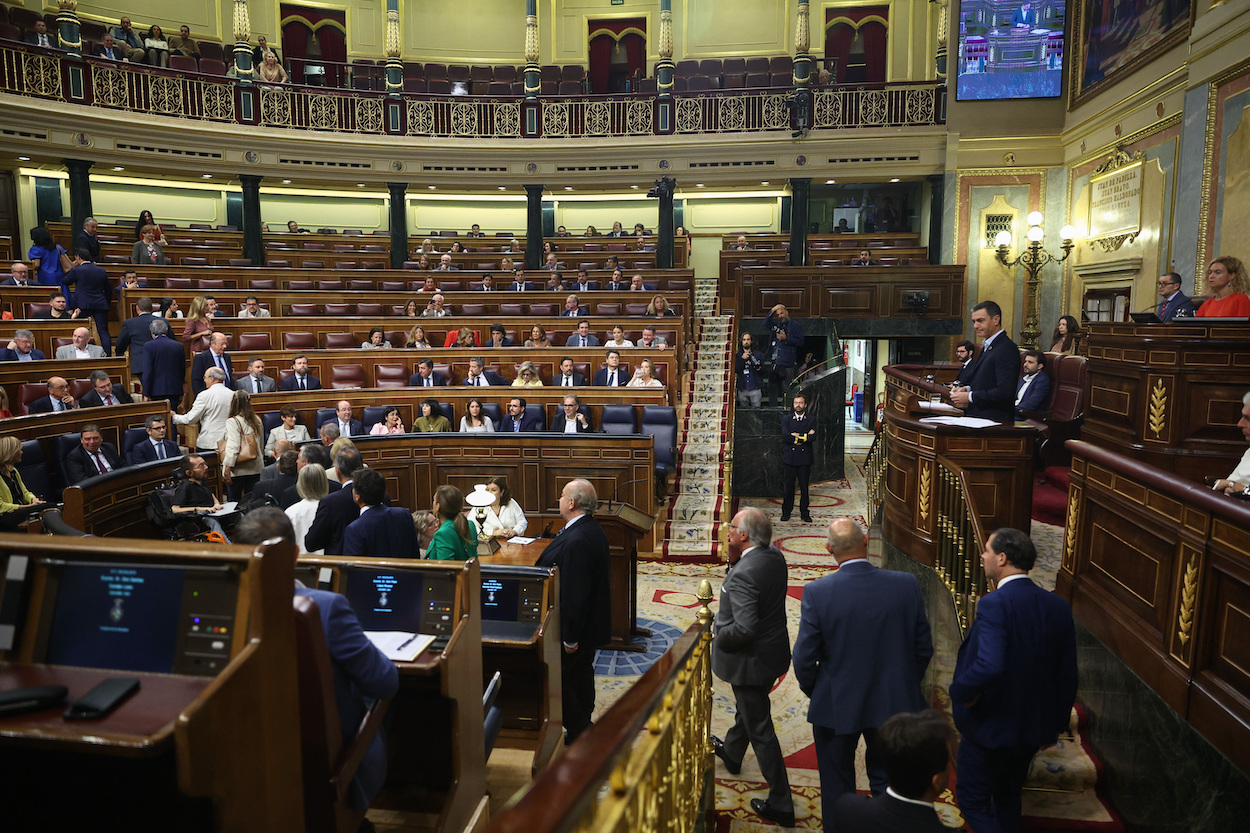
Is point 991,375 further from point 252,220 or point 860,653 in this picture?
point 252,220

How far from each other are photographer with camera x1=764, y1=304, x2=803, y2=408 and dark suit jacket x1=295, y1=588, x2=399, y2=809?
9.05 meters

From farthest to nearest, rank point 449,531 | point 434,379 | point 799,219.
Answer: point 799,219
point 434,379
point 449,531

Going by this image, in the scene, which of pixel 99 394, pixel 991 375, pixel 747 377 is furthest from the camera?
pixel 747 377

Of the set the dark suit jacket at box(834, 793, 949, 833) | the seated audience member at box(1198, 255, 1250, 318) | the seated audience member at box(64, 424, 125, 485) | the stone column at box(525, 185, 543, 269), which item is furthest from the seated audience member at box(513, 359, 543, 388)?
the dark suit jacket at box(834, 793, 949, 833)

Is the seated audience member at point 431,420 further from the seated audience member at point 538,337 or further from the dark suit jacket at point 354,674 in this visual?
the dark suit jacket at point 354,674

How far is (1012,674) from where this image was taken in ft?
8.65

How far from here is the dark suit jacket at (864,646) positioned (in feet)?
9.43

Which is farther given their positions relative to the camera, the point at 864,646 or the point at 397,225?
the point at 397,225

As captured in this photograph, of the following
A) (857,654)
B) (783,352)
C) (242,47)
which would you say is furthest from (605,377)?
(242,47)

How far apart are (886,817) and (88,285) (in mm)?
10142

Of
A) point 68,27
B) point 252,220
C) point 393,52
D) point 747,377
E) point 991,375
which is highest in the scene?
point 393,52

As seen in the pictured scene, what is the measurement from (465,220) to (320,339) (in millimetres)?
9136

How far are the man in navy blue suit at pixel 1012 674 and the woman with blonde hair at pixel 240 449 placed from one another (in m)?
5.63

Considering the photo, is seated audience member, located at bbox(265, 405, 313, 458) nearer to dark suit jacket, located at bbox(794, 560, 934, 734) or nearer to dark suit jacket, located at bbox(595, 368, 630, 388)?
dark suit jacket, located at bbox(595, 368, 630, 388)
